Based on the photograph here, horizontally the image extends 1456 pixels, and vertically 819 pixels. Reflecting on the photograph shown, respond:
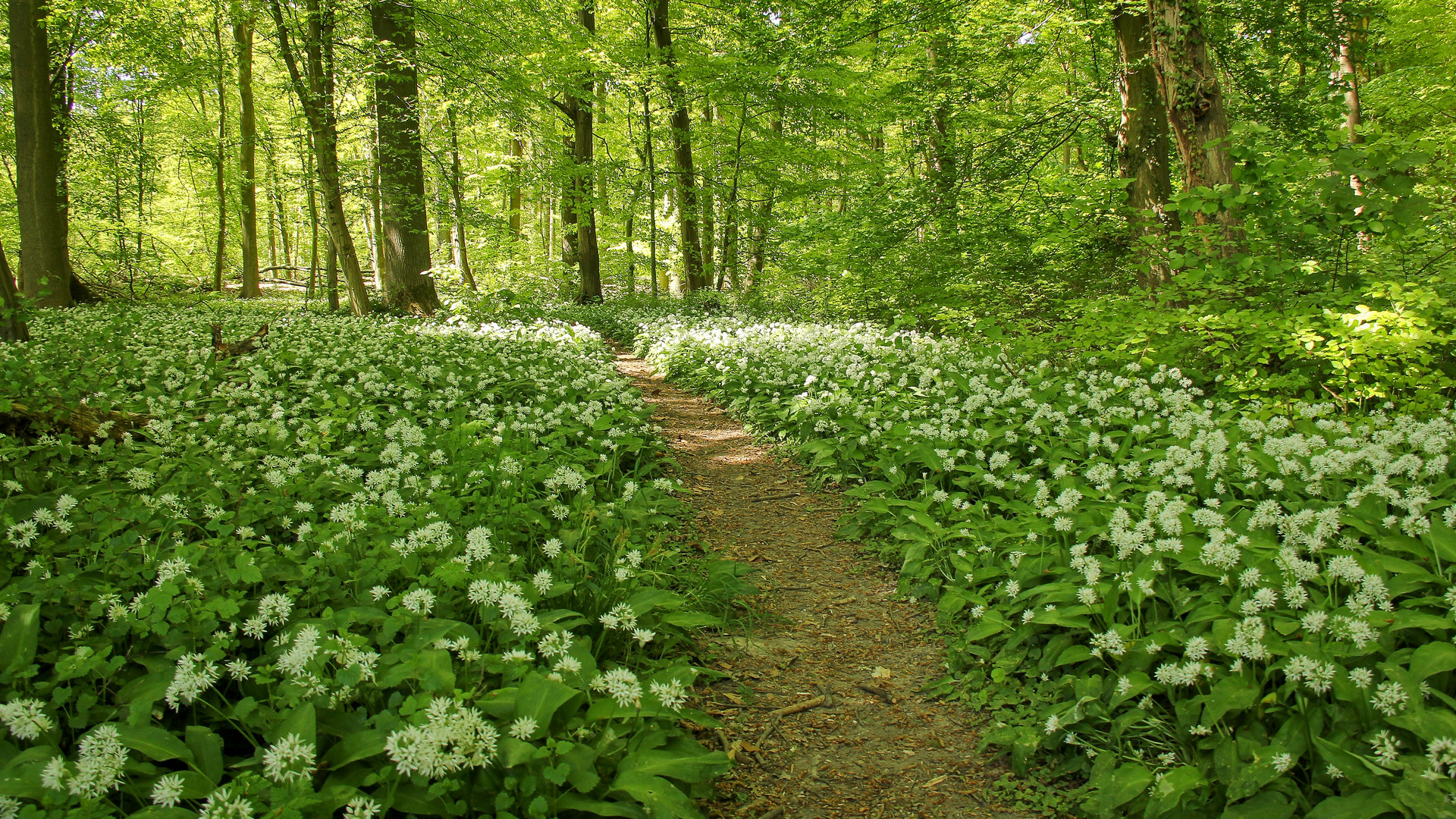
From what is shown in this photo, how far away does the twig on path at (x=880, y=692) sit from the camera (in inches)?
133

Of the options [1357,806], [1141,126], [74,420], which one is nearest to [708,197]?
[1141,126]

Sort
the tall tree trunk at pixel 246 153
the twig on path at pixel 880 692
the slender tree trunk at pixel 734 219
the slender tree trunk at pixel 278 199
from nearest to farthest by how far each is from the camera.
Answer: the twig on path at pixel 880 692 → the slender tree trunk at pixel 734 219 → the slender tree trunk at pixel 278 199 → the tall tree trunk at pixel 246 153

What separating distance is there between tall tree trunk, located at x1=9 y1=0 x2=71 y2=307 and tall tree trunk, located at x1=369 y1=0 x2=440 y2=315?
14.1 ft

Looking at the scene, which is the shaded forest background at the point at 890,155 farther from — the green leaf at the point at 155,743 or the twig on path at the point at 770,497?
the green leaf at the point at 155,743

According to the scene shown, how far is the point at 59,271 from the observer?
11.6 metres

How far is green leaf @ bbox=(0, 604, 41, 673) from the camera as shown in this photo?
Answer: 222 cm

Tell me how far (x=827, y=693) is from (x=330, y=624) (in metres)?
2.23

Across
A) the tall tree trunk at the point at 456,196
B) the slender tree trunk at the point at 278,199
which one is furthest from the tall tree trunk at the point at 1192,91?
the slender tree trunk at the point at 278,199

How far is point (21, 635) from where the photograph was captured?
227 cm

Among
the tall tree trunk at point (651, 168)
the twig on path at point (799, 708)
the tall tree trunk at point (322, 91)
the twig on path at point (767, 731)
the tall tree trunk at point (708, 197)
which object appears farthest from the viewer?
the tall tree trunk at point (651, 168)

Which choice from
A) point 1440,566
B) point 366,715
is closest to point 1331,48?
point 1440,566

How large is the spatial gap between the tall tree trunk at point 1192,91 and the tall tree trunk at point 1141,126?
134 centimetres

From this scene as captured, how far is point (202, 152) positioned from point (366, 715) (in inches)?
692

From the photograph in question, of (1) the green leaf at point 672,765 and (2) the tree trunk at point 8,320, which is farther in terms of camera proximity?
(2) the tree trunk at point 8,320
